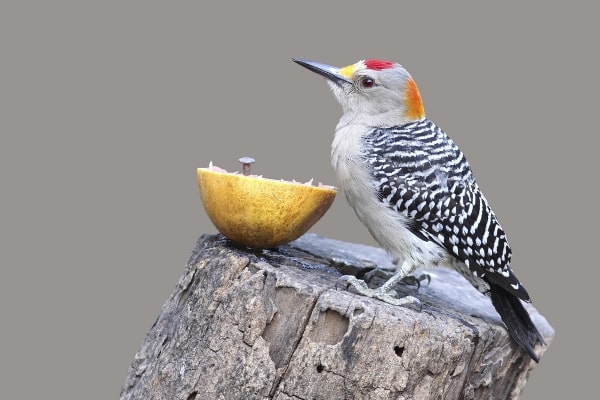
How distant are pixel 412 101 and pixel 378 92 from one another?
264mm

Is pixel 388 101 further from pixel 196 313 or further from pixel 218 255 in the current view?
pixel 196 313

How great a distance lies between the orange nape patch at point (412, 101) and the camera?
5.92 m

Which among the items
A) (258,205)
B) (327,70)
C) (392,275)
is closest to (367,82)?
(327,70)

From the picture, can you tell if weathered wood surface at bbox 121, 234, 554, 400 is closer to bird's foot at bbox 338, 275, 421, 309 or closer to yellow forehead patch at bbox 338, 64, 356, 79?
bird's foot at bbox 338, 275, 421, 309

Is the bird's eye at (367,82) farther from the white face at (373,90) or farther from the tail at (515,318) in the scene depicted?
the tail at (515,318)

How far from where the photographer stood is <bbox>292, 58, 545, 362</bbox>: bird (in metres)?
5.61

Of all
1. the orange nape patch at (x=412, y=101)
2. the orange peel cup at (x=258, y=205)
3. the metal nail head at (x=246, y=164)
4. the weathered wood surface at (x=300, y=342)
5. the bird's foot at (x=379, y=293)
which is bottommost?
the weathered wood surface at (x=300, y=342)

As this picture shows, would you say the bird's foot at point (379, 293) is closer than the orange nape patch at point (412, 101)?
Yes

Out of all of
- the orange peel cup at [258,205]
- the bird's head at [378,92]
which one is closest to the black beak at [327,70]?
the bird's head at [378,92]

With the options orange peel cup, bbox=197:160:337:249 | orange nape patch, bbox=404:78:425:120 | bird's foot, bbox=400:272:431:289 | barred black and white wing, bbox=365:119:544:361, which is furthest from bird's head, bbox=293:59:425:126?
bird's foot, bbox=400:272:431:289

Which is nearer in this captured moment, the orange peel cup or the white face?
the orange peel cup

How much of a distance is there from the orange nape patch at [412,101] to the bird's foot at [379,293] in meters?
1.35

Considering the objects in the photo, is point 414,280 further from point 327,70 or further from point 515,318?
point 327,70

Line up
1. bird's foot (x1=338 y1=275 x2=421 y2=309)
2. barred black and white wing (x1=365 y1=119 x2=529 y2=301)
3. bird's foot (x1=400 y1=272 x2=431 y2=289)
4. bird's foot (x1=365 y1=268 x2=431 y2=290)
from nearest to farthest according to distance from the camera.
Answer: bird's foot (x1=338 y1=275 x2=421 y2=309) → barred black and white wing (x1=365 y1=119 x2=529 y2=301) → bird's foot (x1=365 y1=268 x2=431 y2=290) → bird's foot (x1=400 y1=272 x2=431 y2=289)
